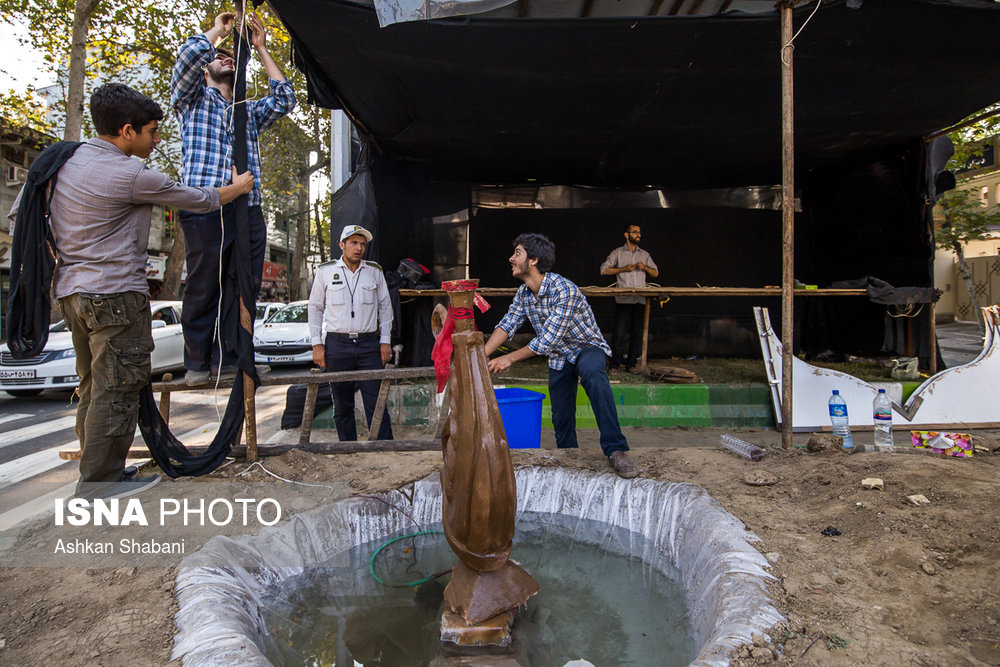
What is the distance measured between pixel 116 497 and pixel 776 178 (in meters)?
9.64

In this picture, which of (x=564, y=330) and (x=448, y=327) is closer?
(x=448, y=327)

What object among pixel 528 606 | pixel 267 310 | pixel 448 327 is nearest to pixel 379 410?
pixel 448 327

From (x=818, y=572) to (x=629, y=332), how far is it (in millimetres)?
5655

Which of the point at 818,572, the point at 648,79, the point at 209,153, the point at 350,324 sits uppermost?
the point at 648,79

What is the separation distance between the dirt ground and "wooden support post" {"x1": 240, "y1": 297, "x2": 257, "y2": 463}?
0.47 feet

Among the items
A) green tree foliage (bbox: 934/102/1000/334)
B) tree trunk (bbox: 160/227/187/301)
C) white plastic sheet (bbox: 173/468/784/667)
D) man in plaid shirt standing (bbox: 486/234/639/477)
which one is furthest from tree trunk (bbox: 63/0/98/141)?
green tree foliage (bbox: 934/102/1000/334)

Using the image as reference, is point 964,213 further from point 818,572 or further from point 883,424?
point 818,572

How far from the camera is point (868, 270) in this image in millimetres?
8070

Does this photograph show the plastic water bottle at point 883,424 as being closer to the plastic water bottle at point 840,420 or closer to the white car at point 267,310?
the plastic water bottle at point 840,420

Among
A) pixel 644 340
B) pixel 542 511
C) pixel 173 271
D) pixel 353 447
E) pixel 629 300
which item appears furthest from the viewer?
pixel 173 271

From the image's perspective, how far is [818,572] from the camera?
8.02ft

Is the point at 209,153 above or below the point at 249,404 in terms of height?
above

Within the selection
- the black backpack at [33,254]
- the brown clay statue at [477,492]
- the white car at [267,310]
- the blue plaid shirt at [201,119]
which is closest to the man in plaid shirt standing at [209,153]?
the blue plaid shirt at [201,119]

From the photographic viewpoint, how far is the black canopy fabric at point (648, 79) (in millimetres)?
4160
